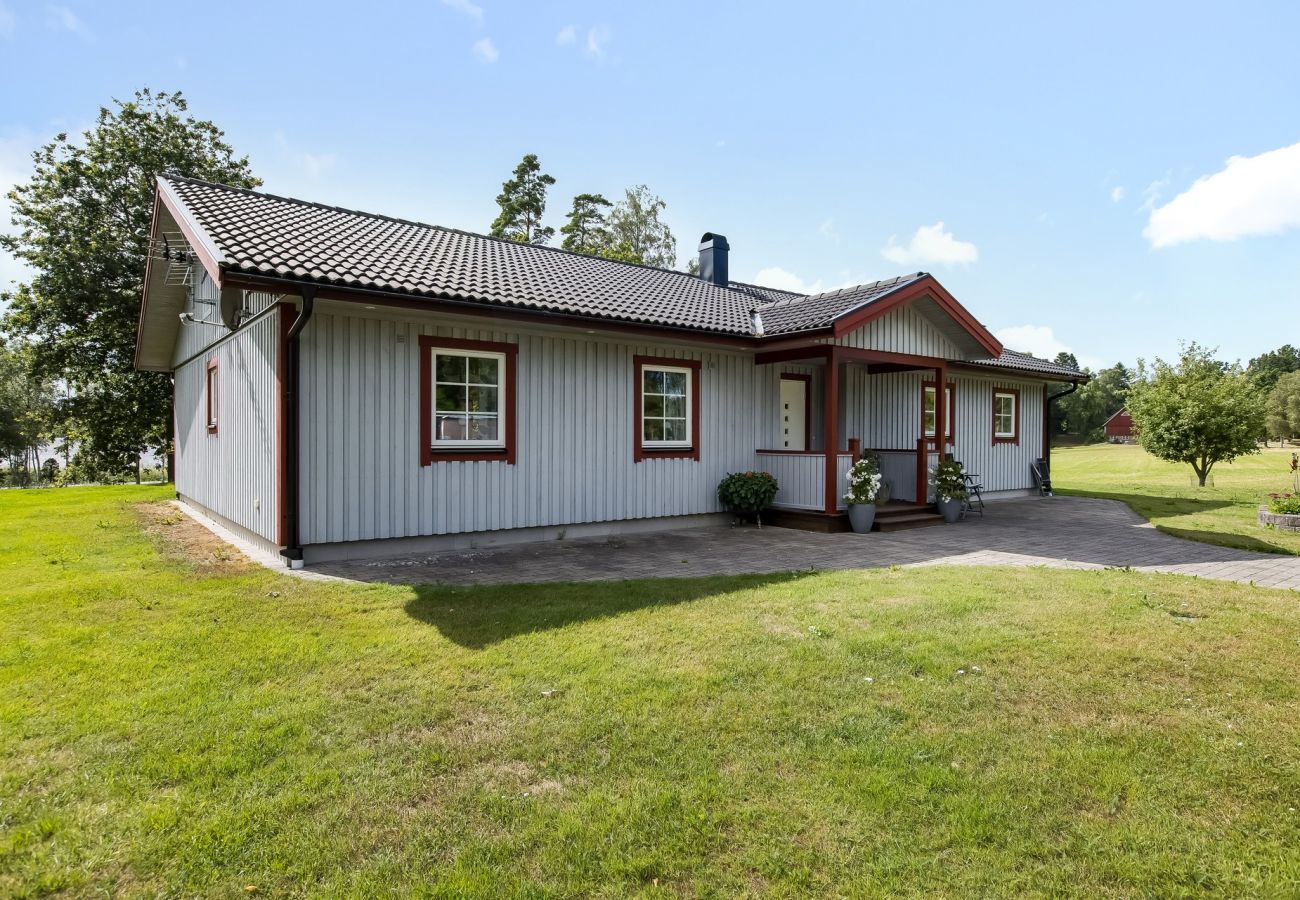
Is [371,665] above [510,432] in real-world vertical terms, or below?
below

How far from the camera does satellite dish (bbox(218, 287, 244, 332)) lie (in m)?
9.30

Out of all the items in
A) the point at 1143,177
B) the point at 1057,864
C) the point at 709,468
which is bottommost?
the point at 1057,864

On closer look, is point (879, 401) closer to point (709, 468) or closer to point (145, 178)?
point (709, 468)

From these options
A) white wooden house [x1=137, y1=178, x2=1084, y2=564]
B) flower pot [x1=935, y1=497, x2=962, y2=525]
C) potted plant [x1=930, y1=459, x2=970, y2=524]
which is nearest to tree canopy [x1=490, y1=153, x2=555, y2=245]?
white wooden house [x1=137, y1=178, x2=1084, y2=564]

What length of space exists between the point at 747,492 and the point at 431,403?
16.3 feet

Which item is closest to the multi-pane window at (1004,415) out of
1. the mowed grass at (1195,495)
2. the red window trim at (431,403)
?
the mowed grass at (1195,495)

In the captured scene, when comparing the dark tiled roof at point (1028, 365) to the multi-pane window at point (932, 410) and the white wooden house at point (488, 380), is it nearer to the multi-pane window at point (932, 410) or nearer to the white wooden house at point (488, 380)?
the multi-pane window at point (932, 410)

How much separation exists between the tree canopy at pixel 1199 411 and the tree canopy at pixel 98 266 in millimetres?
29913

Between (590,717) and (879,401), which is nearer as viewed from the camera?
(590,717)

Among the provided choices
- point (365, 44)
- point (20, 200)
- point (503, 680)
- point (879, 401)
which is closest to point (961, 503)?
point (879, 401)

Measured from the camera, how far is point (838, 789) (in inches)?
111

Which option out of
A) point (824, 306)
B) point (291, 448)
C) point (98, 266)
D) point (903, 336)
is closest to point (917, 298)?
point (903, 336)

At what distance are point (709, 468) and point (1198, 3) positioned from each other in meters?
8.56

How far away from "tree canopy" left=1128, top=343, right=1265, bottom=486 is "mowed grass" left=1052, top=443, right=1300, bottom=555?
1006 millimetres
